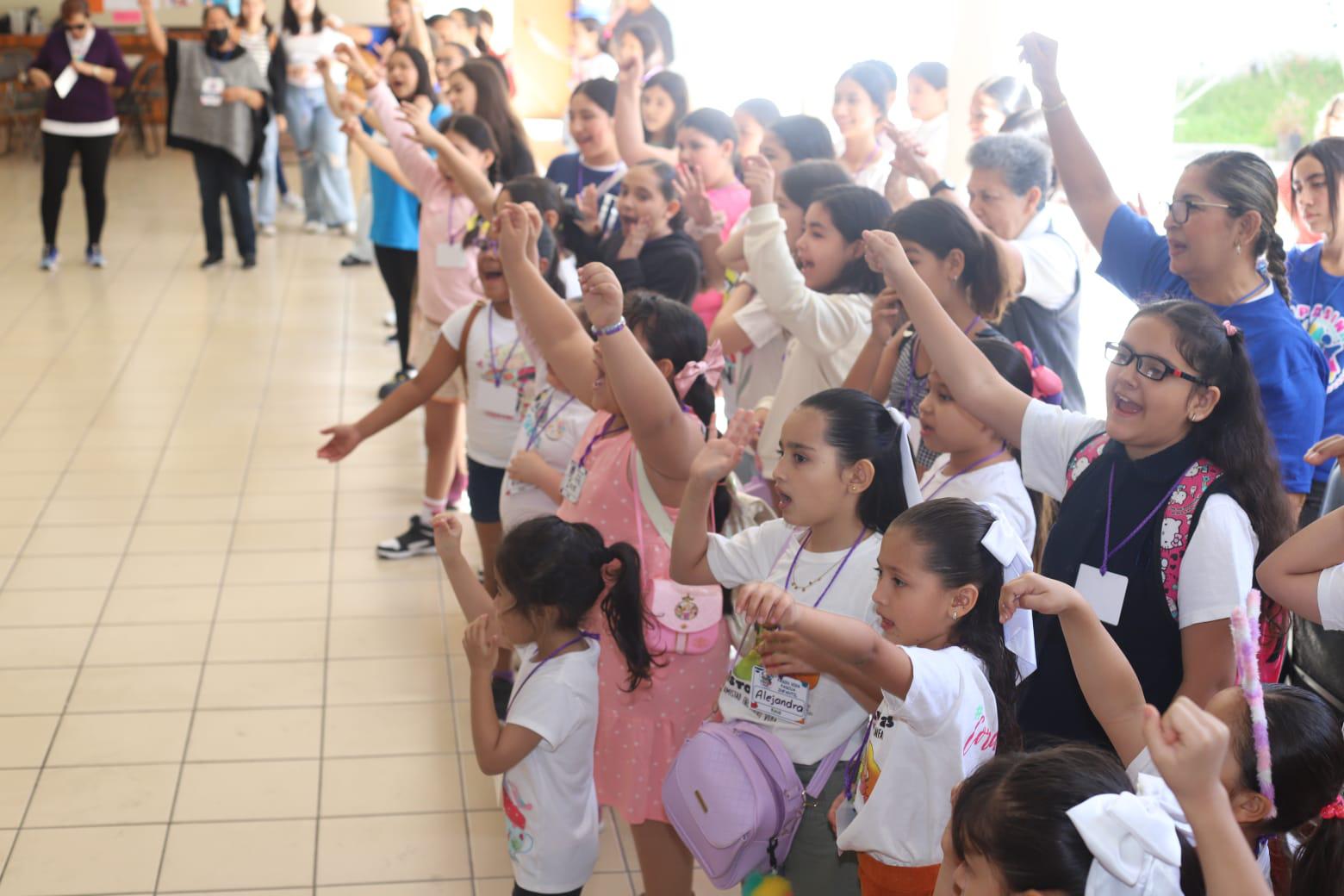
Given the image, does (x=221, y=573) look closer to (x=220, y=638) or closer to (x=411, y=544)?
(x=220, y=638)

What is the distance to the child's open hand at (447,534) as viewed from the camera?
2410 mm

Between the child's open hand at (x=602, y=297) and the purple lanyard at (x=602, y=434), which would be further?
the purple lanyard at (x=602, y=434)

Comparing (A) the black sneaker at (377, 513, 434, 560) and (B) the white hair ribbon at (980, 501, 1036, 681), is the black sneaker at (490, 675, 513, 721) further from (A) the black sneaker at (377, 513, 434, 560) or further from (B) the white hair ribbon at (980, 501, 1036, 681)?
(B) the white hair ribbon at (980, 501, 1036, 681)

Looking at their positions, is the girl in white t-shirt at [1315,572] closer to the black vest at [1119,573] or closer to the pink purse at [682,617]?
the black vest at [1119,573]

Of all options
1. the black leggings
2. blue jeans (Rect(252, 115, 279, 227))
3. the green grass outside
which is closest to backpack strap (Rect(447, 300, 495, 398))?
the black leggings

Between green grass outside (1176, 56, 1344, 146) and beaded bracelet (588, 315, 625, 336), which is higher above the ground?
green grass outside (1176, 56, 1344, 146)

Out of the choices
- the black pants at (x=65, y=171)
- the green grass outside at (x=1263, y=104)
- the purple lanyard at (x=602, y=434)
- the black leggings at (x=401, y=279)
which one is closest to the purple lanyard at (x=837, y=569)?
the purple lanyard at (x=602, y=434)

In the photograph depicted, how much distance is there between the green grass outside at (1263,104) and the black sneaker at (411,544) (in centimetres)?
415

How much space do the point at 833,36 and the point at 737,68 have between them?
1.74 m

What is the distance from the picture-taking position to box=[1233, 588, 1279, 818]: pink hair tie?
1.33 m

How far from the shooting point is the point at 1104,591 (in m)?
2.05

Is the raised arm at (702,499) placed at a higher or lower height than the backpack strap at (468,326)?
higher

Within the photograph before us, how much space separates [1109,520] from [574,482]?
115 cm

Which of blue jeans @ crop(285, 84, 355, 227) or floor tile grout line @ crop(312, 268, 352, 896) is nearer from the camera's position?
floor tile grout line @ crop(312, 268, 352, 896)
